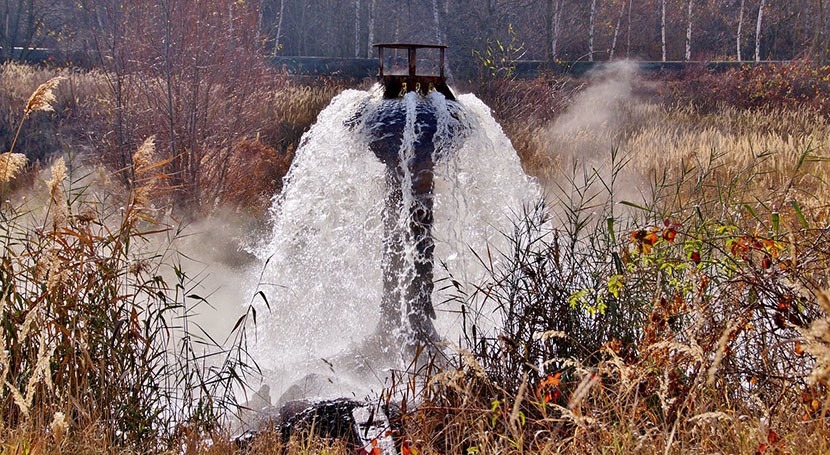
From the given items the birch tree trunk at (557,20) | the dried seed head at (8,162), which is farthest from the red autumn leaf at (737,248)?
the birch tree trunk at (557,20)

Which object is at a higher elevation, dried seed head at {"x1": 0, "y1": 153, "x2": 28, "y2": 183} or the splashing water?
dried seed head at {"x1": 0, "y1": 153, "x2": 28, "y2": 183}

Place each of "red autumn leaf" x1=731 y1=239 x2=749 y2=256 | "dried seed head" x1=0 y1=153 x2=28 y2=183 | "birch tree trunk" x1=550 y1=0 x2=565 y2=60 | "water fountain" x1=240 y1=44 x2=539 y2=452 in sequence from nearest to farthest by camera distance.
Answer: "red autumn leaf" x1=731 y1=239 x2=749 y2=256 → "dried seed head" x1=0 y1=153 x2=28 y2=183 → "water fountain" x1=240 y1=44 x2=539 y2=452 → "birch tree trunk" x1=550 y1=0 x2=565 y2=60

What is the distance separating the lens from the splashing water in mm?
4473

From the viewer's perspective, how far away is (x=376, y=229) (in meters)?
5.12

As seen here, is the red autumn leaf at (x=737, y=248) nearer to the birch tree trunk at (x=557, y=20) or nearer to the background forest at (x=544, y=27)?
the background forest at (x=544, y=27)

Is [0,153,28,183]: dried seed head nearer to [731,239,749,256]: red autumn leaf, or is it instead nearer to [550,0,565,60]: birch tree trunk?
[731,239,749,256]: red autumn leaf

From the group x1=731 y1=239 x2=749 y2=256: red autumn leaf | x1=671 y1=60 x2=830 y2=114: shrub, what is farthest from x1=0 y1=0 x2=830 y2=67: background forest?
x1=731 y1=239 x2=749 y2=256: red autumn leaf

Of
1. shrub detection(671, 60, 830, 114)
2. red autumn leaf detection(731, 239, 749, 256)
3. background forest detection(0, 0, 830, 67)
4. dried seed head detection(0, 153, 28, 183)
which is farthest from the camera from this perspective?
background forest detection(0, 0, 830, 67)

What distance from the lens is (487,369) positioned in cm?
317

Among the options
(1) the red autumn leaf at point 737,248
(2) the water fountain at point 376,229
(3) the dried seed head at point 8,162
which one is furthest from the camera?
(2) the water fountain at point 376,229

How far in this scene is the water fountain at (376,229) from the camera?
173 inches

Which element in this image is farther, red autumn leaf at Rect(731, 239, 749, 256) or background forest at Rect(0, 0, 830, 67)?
background forest at Rect(0, 0, 830, 67)

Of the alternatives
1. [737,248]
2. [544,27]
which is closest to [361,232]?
[737,248]

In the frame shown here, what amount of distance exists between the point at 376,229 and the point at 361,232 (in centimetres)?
76
